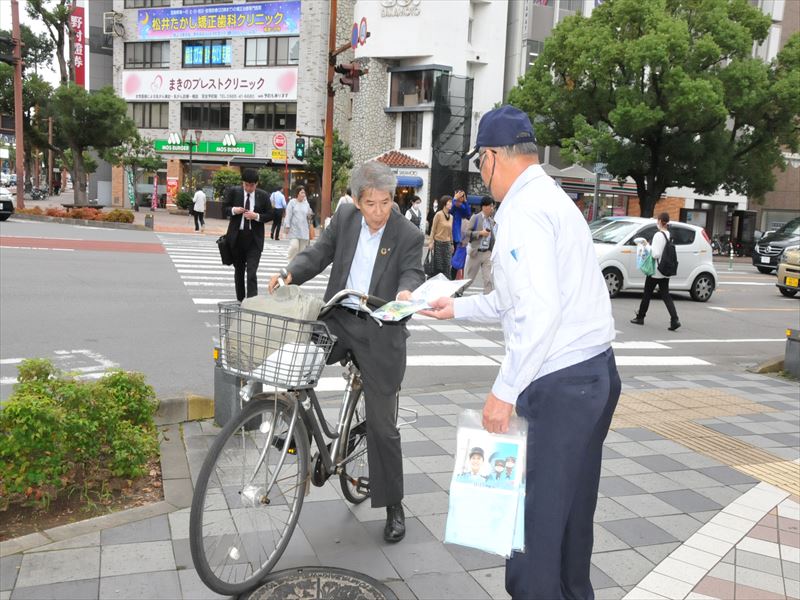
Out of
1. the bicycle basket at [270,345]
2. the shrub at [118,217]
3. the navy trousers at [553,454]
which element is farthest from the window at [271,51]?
the navy trousers at [553,454]

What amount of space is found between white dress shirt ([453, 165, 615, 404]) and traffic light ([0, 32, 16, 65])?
2631 centimetres

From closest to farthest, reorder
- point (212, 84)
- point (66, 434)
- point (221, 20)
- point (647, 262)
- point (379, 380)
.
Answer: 1. point (379, 380)
2. point (66, 434)
3. point (647, 262)
4. point (221, 20)
5. point (212, 84)

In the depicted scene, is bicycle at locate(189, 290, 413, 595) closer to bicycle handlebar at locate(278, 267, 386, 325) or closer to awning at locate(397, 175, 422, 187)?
bicycle handlebar at locate(278, 267, 386, 325)

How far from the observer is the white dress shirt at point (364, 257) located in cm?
363

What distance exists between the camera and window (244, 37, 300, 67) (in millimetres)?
45438

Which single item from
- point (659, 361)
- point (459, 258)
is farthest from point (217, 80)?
point (659, 361)

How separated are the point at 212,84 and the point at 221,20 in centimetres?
397

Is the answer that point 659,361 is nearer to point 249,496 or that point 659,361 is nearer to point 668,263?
Answer: point 668,263

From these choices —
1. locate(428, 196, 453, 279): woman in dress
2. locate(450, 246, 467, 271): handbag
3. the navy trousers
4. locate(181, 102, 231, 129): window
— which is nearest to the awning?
locate(181, 102, 231, 129): window

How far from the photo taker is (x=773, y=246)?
2458 centimetres

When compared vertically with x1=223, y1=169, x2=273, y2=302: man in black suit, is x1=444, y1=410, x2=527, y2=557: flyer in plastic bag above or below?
below

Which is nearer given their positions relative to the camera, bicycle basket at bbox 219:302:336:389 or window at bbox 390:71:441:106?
bicycle basket at bbox 219:302:336:389

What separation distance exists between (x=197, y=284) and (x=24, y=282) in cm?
272

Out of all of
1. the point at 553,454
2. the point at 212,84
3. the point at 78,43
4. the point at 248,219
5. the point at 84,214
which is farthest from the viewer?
the point at 212,84
